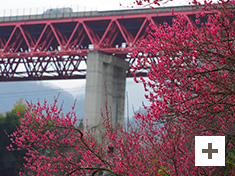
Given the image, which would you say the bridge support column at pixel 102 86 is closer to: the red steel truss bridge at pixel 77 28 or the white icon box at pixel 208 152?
the red steel truss bridge at pixel 77 28

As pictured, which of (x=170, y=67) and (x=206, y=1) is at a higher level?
(x=206, y=1)

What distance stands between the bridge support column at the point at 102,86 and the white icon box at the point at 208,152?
1400 inches

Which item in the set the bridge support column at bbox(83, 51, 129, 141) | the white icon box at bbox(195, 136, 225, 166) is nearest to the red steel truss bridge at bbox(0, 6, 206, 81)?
the bridge support column at bbox(83, 51, 129, 141)

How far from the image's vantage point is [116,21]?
47.5m

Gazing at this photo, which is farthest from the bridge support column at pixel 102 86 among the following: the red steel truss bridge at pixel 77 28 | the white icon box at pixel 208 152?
the white icon box at pixel 208 152

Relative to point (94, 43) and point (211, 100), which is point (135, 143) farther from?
point (94, 43)

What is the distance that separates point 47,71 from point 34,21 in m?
7.87

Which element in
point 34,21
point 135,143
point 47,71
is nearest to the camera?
point 135,143

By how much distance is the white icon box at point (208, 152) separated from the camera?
276 inches

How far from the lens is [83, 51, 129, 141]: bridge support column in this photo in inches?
1793

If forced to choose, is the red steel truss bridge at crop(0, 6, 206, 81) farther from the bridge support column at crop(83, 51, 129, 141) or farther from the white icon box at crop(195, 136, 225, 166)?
the white icon box at crop(195, 136, 225, 166)

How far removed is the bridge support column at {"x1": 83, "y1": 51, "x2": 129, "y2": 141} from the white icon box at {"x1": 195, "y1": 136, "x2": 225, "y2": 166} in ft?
117

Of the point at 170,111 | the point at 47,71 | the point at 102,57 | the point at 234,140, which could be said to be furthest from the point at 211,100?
the point at 47,71

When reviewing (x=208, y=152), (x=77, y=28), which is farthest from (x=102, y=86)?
(x=208, y=152)
